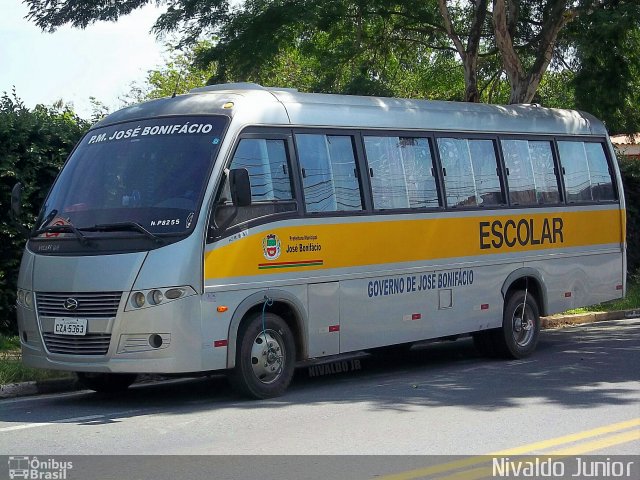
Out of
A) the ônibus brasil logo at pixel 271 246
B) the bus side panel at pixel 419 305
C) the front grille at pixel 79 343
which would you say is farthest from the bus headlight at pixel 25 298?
the bus side panel at pixel 419 305

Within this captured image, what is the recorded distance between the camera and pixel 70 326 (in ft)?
32.7

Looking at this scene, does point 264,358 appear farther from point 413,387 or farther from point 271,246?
point 413,387

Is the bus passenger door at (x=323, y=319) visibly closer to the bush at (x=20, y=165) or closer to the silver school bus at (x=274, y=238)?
the silver school bus at (x=274, y=238)

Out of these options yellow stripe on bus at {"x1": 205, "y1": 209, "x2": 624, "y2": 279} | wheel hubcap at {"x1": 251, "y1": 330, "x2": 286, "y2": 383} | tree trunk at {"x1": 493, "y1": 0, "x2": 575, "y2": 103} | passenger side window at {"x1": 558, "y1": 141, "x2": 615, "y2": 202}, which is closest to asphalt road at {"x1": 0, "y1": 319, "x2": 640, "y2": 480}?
wheel hubcap at {"x1": 251, "y1": 330, "x2": 286, "y2": 383}

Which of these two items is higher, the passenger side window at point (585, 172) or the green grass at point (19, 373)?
the passenger side window at point (585, 172)

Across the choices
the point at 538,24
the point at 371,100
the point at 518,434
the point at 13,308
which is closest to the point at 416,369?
the point at 371,100

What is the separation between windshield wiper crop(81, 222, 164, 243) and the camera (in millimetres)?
9758

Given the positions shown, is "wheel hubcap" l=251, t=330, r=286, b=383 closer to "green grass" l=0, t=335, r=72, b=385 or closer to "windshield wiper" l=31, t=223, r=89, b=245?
"windshield wiper" l=31, t=223, r=89, b=245

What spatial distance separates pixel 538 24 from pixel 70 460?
619 inches

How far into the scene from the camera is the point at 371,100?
1230 cm

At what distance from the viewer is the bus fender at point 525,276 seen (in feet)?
44.7

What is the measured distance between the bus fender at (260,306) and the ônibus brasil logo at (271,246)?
356 millimetres

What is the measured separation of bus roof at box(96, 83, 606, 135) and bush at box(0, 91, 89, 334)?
3.18 metres

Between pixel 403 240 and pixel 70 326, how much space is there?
13.5 ft
